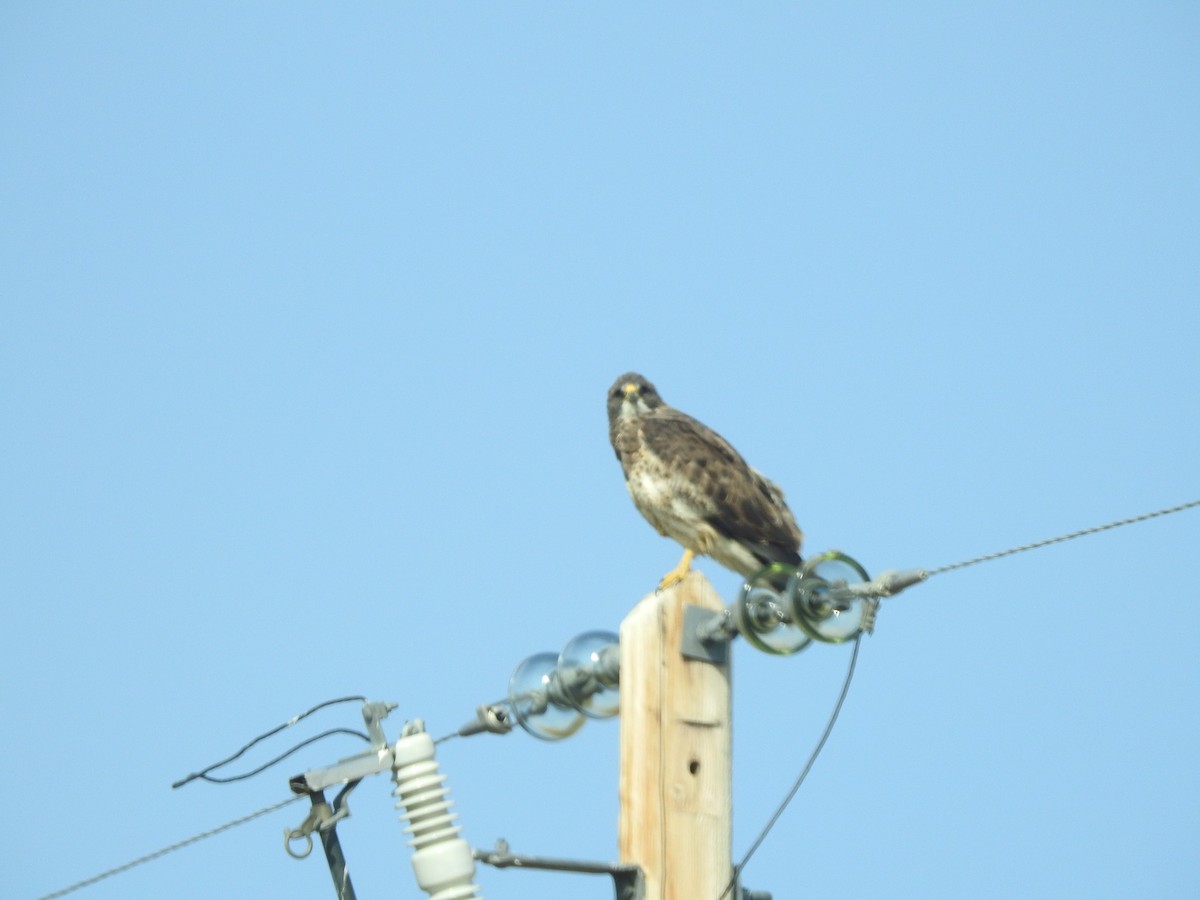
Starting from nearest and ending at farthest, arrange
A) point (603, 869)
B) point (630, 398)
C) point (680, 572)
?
point (603, 869)
point (680, 572)
point (630, 398)

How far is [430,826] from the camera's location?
5465mm

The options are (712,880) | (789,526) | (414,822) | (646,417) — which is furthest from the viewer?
(646,417)

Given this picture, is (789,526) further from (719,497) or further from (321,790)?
(321,790)

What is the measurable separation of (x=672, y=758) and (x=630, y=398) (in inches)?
226

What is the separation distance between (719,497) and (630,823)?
4.30m

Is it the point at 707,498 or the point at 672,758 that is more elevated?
the point at 707,498

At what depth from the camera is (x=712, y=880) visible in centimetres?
513

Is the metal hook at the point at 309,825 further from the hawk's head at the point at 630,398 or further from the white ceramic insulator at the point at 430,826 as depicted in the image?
Result: the hawk's head at the point at 630,398

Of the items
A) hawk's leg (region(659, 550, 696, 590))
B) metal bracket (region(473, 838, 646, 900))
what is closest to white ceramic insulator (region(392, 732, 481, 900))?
metal bracket (region(473, 838, 646, 900))

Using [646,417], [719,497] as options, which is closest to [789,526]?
[719,497]

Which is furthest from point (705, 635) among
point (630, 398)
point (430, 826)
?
point (630, 398)

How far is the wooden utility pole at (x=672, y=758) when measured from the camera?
5078 millimetres

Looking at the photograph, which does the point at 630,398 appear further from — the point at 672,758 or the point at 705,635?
the point at 672,758

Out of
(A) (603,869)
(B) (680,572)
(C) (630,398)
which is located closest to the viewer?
(A) (603,869)
